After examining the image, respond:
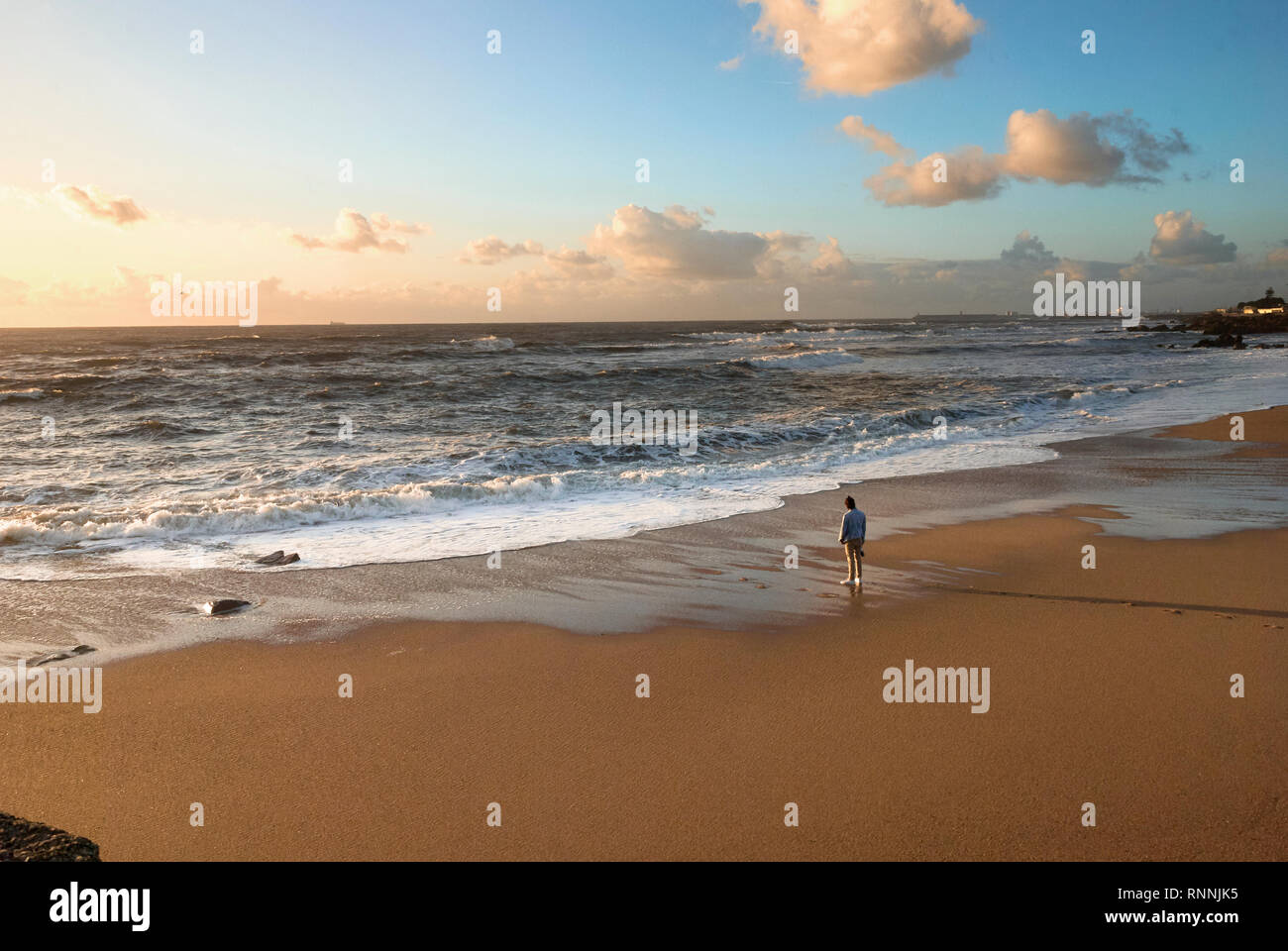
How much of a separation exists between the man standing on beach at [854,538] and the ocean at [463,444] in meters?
3.87

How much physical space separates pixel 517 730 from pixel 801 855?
2.40m

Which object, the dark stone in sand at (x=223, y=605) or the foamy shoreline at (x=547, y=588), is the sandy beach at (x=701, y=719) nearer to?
the foamy shoreline at (x=547, y=588)

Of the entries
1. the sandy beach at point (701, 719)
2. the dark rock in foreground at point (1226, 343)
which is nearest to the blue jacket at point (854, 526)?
the sandy beach at point (701, 719)

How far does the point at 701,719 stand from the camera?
19.2 feet

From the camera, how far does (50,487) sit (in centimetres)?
1495

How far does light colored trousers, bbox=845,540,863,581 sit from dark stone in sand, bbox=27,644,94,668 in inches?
319

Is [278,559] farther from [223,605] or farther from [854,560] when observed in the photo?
[854,560]

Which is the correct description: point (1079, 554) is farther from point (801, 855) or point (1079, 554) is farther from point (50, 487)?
point (50, 487)

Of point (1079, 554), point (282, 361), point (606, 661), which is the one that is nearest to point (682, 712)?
point (606, 661)

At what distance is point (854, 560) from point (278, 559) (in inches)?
304

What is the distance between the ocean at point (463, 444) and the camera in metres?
11.9

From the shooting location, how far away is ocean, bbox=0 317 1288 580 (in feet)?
39.0
